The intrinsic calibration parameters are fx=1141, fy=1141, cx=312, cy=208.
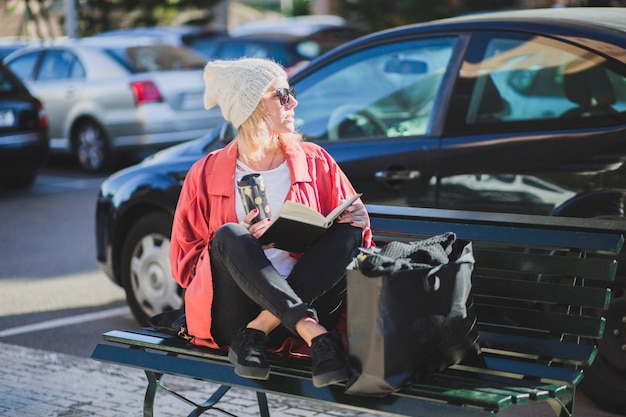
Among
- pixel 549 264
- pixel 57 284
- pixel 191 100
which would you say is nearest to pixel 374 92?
pixel 549 264

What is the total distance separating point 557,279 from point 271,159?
56.6 inches

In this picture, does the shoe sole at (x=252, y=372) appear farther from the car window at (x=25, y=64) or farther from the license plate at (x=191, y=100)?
the car window at (x=25, y=64)

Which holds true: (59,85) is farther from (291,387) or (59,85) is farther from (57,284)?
(291,387)

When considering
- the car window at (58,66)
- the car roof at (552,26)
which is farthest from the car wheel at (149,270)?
the car window at (58,66)

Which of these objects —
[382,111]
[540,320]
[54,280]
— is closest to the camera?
[540,320]

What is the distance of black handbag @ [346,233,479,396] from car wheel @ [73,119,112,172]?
36.8ft

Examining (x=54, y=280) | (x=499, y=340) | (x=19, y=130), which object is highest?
(x=499, y=340)

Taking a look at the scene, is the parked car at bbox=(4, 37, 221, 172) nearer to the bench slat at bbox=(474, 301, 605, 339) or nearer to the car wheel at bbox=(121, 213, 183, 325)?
Result: the car wheel at bbox=(121, 213, 183, 325)

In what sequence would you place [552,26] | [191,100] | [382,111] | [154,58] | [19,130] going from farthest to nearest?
[154,58] < [191,100] < [19,130] < [382,111] < [552,26]

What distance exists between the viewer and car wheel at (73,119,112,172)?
14430mm

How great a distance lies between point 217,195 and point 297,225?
478mm

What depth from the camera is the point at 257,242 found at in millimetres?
3914

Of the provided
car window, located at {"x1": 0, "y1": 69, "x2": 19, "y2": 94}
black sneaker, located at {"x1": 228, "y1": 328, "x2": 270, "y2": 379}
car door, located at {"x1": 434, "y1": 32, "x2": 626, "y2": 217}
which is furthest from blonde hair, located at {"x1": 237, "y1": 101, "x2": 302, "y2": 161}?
car window, located at {"x1": 0, "y1": 69, "x2": 19, "y2": 94}

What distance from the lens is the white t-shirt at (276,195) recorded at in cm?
413
